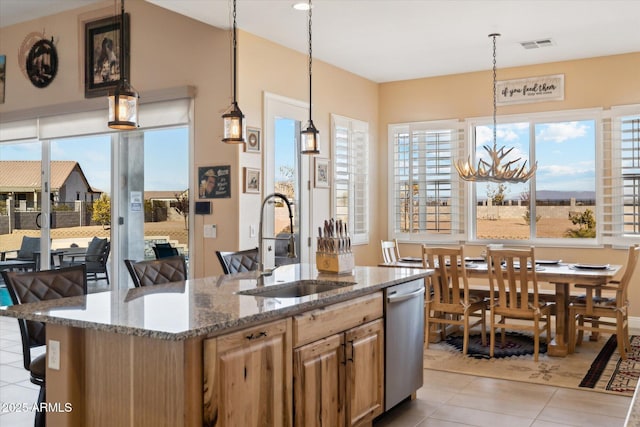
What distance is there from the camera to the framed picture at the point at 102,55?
20.8 feet

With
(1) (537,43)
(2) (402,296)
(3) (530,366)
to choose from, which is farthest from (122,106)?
(1) (537,43)

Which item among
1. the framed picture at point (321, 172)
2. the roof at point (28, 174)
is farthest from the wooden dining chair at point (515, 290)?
the roof at point (28, 174)

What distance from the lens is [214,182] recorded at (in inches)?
227

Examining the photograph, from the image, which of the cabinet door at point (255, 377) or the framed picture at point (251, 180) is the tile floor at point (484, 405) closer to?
the cabinet door at point (255, 377)

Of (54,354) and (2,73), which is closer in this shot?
(54,354)

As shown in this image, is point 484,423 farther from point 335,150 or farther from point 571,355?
point 335,150

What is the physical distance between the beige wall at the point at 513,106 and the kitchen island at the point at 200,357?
15.5ft

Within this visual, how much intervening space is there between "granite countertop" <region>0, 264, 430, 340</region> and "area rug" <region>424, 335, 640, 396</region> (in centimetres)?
171

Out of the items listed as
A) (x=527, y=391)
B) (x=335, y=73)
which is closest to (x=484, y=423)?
(x=527, y=391)

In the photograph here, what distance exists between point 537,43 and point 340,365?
4579 mm

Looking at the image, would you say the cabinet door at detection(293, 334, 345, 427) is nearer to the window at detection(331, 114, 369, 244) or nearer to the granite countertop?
the granite countertop

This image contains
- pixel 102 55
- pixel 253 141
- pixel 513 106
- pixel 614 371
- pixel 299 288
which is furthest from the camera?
pixel 513 106

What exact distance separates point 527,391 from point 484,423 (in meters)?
0.83

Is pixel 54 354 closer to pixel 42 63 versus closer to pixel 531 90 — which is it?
pixel 42 63
